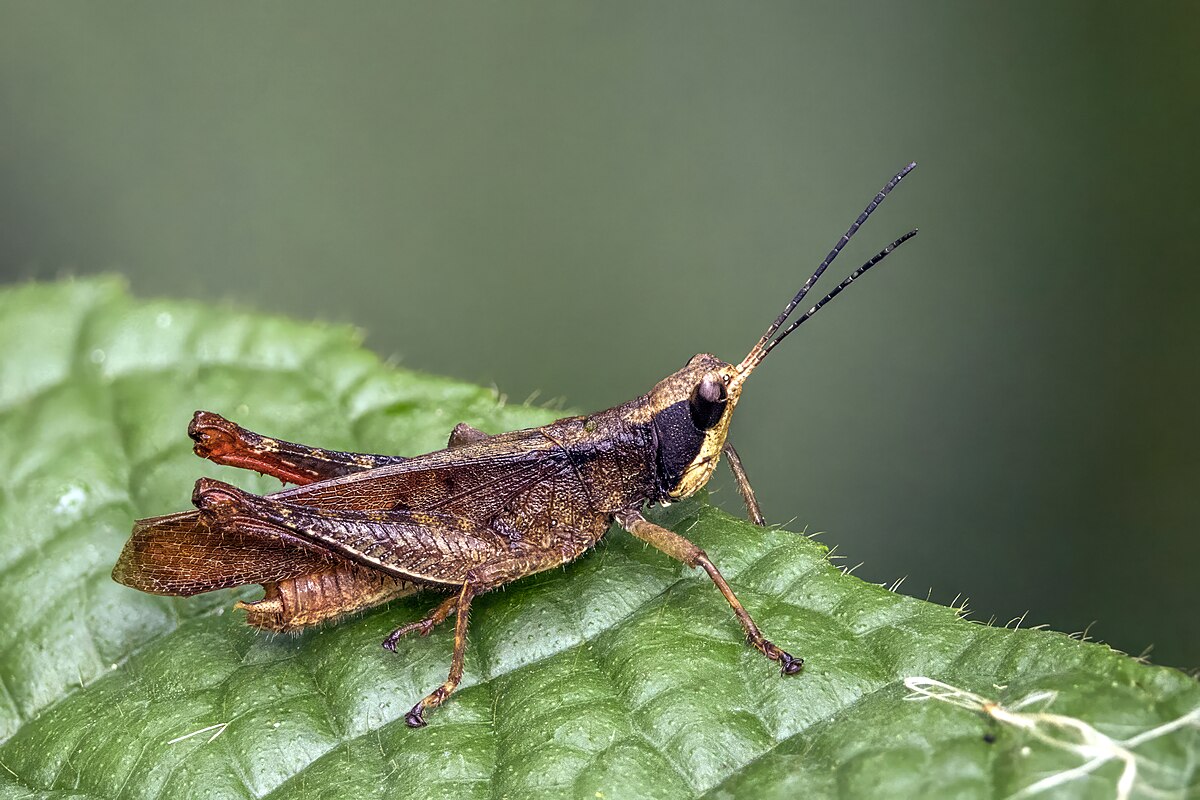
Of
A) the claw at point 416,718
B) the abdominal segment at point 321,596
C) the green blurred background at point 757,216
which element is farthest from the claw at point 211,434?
the green blurred background at point 757,216

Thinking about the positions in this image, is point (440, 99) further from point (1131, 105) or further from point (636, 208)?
point (1131, 105)

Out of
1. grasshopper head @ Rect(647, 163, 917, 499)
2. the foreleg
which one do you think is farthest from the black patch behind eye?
the foreleg

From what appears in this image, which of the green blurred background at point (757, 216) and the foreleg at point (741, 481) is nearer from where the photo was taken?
the foreleg at point (741, 481)

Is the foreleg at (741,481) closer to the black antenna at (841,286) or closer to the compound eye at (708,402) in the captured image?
the compound eye at (708,402)

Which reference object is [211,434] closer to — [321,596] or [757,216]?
[321,596]

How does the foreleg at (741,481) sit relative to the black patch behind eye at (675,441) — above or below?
below

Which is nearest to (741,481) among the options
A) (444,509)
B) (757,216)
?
(444,509)

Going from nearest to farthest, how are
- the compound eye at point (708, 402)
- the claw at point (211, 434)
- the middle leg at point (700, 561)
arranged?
the middle leg at point (700, 561), the claw at point (211, 434), the compound eye at point (708, 402)

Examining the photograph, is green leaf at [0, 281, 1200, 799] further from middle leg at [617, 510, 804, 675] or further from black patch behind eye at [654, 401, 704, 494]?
black patch behind eye at [654, 401, 704, 494]
